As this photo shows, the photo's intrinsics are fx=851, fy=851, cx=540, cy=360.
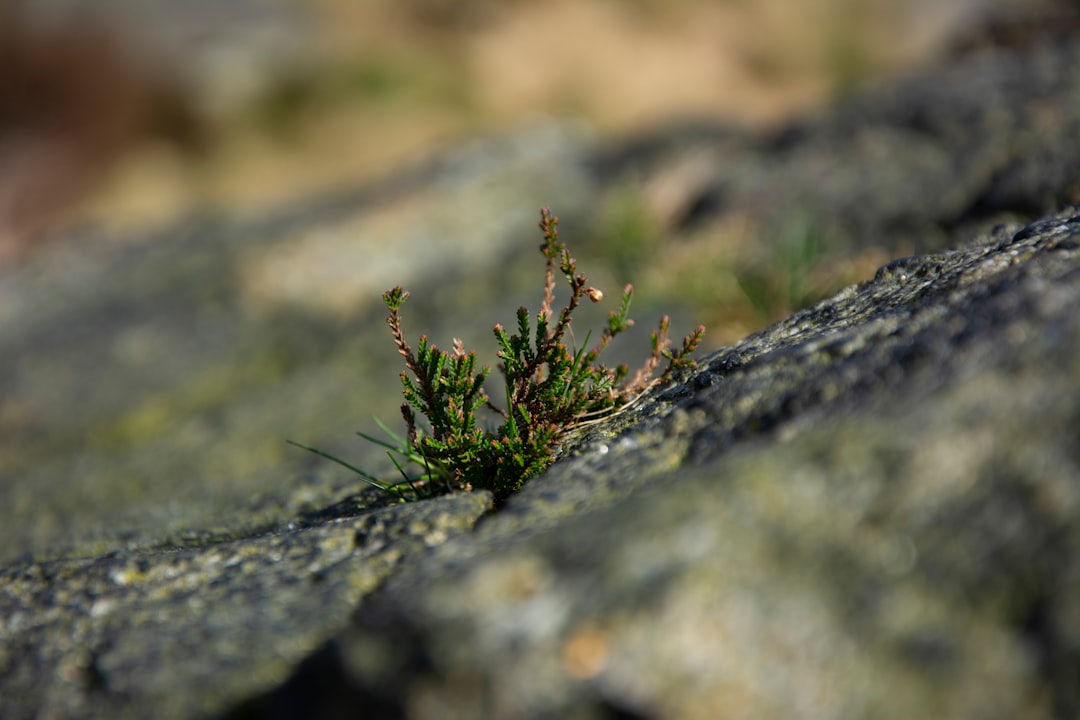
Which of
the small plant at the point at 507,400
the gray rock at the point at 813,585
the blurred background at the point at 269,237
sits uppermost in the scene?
the blurred background at the point at 269,237

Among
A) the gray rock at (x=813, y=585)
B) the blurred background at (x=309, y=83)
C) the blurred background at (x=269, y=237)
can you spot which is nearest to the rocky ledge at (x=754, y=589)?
the gray rock at (x=813, y=585)

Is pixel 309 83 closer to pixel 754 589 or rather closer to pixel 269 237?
pixel 269 237

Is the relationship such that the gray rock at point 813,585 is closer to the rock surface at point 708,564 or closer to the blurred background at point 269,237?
the rock surface at point 708,564

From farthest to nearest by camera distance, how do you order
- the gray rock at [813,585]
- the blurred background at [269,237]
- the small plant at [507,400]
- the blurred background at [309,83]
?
the blurred background at [309,83], the blurred background at [269,237], the small plant at [507,400], the gray rock at [813,585]

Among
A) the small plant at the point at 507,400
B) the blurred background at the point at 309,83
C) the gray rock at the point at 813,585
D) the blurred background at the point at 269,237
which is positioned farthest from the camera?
the blurred background at the point at 309,83

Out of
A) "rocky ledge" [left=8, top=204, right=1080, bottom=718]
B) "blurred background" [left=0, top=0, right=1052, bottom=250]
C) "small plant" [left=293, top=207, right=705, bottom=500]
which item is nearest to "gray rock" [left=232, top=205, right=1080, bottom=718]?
"rocky ledge" [left=8, top=204, right=1080, bottom=718]

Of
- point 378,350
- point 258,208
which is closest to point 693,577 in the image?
point 378,350

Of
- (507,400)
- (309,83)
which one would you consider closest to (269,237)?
(507,400)

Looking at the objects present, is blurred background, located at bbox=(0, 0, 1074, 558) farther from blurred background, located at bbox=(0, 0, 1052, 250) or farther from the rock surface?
the rock surface
